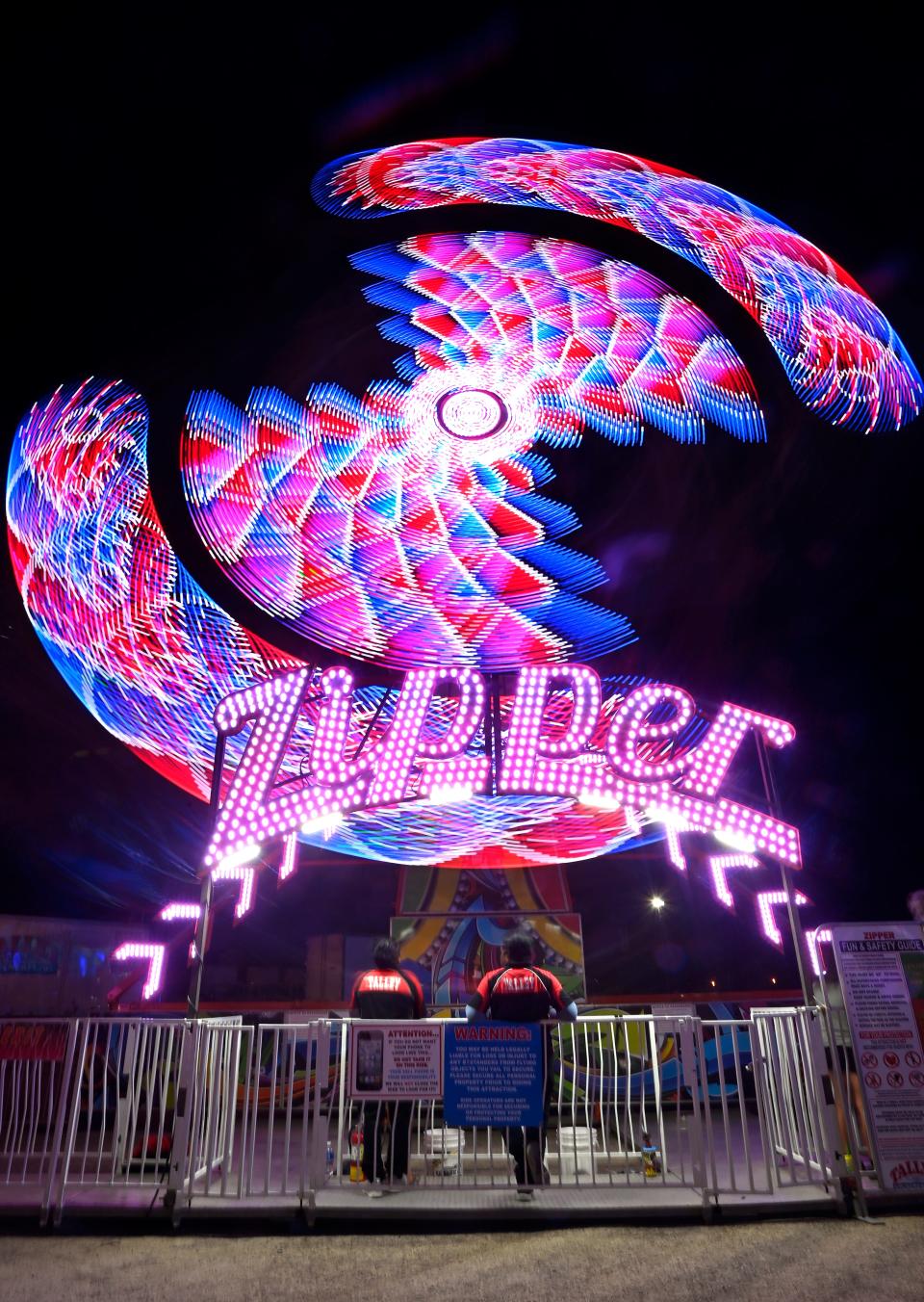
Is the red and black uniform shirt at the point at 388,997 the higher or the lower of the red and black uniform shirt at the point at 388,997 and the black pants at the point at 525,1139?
the higher

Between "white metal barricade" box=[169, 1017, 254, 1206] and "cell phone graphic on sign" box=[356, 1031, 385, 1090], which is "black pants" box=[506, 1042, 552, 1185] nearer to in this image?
"cell phone graphic on sign" box=[356, 1031, 385, 1090]

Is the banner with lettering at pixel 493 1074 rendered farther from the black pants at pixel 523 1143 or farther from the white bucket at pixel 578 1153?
the white bucket at pixel 578 1153

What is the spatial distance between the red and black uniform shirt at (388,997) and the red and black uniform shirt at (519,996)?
0.68m

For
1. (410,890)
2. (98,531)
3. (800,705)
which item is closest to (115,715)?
(98,531)

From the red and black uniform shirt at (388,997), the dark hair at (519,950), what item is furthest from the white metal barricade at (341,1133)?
the dark hair at (519,950)

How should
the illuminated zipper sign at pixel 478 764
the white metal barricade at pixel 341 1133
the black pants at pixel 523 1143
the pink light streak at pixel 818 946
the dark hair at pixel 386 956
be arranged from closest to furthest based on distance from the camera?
the white metal barricade at pixel 341 1133 < the black pants at pixel 523 1143 < the pink light streak at pixel 818 946 < the dark hair at pixel 386 956 < the illuminated zipper sign at pixel 478 764

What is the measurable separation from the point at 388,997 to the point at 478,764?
107 inches

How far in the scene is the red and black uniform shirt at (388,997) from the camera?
7.67 m

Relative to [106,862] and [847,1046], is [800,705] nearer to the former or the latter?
[847,1046]

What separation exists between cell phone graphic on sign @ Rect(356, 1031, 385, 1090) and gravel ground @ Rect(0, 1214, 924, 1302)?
3.68ft

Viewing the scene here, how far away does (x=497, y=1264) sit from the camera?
527cm

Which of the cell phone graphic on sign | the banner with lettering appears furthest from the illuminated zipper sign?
the banner with lettering


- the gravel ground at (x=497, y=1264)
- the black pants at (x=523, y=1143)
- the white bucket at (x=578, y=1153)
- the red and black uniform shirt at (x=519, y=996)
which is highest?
the red and black uniform shirt at (x=519, y=996)

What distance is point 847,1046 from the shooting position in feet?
24.8
